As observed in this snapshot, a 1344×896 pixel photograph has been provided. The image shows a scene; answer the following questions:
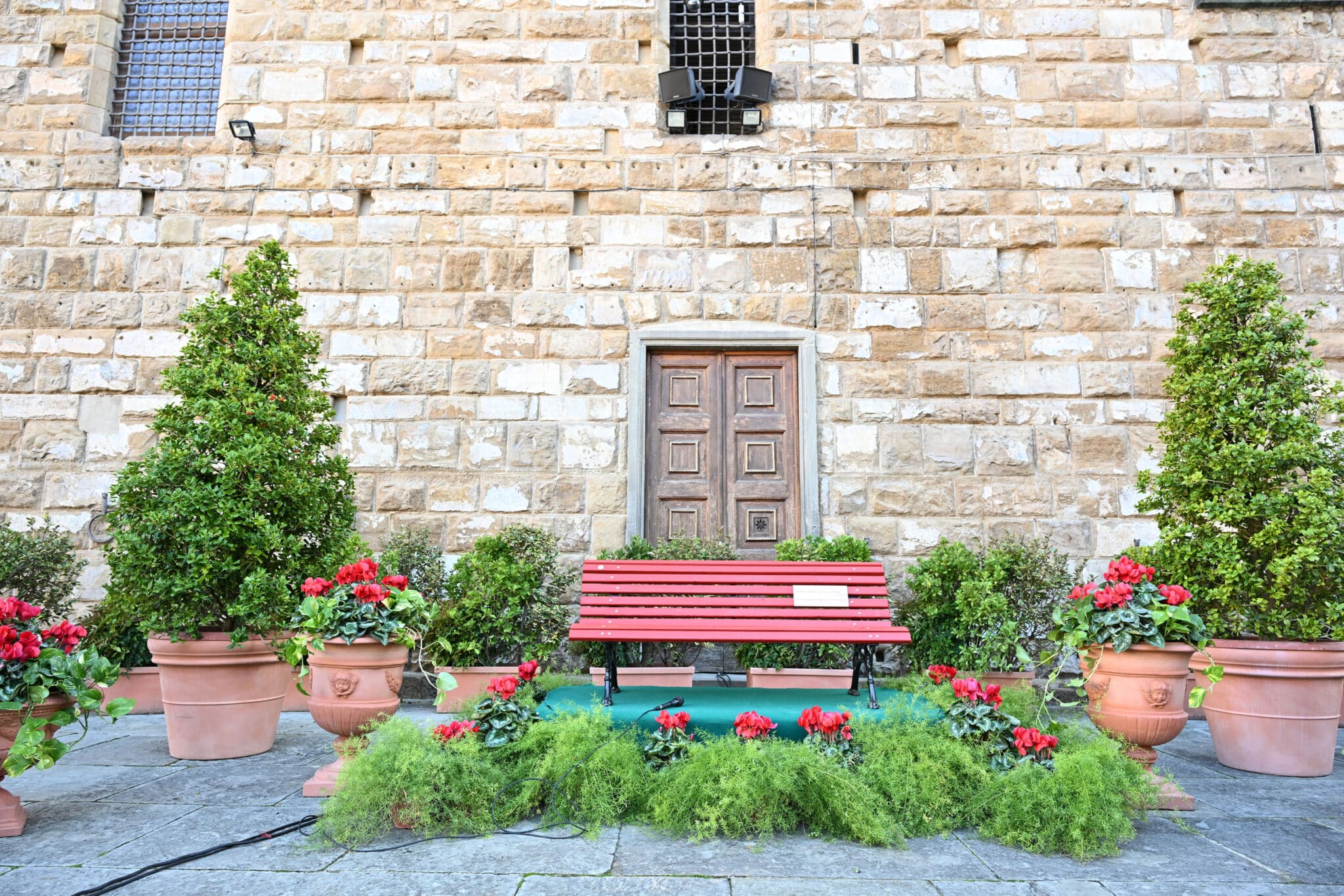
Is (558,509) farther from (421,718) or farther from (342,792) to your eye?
(342,792)

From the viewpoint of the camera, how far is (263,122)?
6.71 metres

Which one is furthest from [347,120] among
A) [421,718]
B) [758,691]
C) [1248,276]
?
[1248,276]

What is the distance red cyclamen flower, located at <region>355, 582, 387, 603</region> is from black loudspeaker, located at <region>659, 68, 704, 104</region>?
4711mm

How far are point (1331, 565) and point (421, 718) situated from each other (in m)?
4.61

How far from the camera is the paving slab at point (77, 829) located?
2.74 m

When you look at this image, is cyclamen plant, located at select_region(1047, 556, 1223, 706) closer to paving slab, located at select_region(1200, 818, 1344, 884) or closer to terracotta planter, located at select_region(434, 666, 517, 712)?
paving slab, located at select_region(1200, 818, 1344, 884)

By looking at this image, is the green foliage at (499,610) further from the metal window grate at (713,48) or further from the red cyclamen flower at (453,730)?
the metal window grate at (713,48)

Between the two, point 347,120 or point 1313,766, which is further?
point 347,120

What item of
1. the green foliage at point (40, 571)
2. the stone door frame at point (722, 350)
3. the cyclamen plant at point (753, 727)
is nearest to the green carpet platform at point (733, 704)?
the cyclamen plant at point (753, 727)

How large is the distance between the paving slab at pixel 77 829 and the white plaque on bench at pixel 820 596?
9.22ft

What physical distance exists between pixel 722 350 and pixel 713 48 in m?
2.61

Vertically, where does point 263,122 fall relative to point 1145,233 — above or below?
above

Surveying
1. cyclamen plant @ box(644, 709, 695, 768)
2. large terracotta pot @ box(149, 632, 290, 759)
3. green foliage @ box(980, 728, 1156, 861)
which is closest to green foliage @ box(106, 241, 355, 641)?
large terracotta pot @ box(149, 632, 290, 759)

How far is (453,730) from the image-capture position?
325 cm
